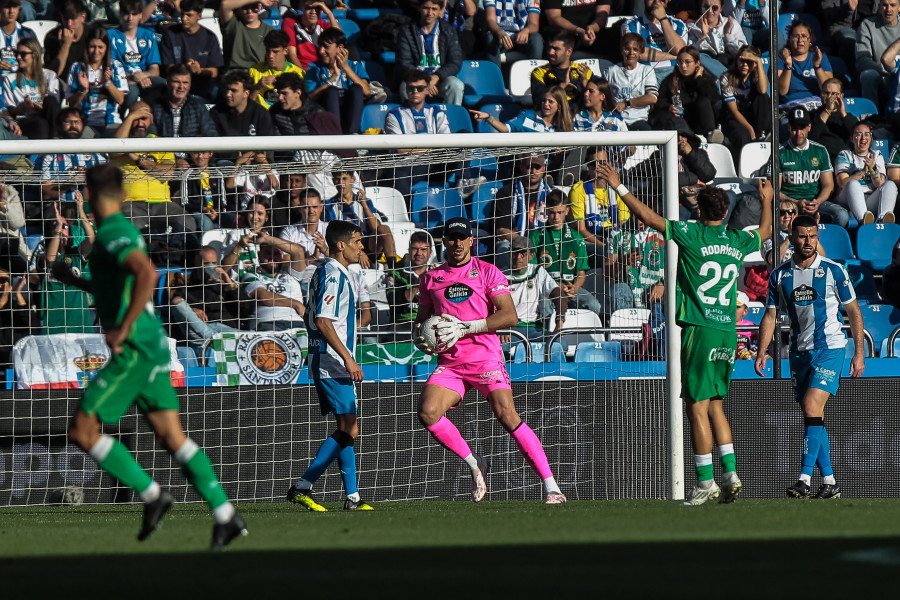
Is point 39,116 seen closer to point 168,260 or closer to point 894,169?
point 168,260

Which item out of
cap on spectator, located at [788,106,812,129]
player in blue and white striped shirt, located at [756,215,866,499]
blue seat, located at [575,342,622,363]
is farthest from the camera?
cap on spectator, located at [788,106,812,129]

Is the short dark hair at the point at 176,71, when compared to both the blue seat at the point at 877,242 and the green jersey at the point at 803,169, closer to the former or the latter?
the green jersey at the point at 803,169

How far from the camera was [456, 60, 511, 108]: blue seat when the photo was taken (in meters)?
16.0

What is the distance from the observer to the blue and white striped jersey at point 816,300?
9758 mm

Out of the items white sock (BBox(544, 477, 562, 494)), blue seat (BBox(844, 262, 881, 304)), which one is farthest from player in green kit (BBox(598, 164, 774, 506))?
blue seat (BBox(844, 262, 881, 304))

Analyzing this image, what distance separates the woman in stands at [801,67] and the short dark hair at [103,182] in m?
11.9

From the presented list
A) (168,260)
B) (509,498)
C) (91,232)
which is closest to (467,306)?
(509,498)

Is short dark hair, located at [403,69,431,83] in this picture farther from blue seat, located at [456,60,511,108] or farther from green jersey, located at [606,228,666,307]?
green jersey, located at [606,228,666,307]

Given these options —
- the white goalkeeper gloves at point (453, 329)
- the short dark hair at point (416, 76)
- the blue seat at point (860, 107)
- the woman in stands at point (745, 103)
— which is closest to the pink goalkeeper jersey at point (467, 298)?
the white goalkeeper gloves at point (453, 329)

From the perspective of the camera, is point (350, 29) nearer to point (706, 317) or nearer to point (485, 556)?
point (706, 317)

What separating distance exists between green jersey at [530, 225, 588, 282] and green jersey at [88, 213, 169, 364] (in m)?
5.76

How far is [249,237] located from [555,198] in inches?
117

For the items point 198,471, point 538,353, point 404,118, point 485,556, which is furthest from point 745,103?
point 485,556

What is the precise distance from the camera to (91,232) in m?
11.7
